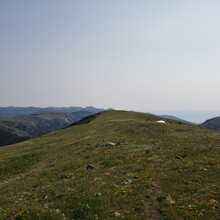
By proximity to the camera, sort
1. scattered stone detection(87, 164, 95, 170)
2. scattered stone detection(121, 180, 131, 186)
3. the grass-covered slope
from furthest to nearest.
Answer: scattered stone detection(87, 164, 95, 170) < scattered stone detection(121, 180, 131, 186) < the grass-covered slope

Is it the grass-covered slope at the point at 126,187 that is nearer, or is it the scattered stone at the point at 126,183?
the grass-covered slope at the point at 126,187

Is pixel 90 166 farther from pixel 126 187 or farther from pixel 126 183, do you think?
pixel 126 187

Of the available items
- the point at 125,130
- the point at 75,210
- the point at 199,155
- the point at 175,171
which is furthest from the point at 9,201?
the point at 125,130

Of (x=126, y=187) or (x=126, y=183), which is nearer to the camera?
(x=126, y=187)

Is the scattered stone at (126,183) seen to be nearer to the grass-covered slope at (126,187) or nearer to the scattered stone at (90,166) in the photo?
the grass-covered slope at (126,187)

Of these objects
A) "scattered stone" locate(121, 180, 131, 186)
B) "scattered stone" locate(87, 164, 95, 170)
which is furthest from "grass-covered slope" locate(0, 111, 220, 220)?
"scattered stone" locate(87, 164, 95, 170)

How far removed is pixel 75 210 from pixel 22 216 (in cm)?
318

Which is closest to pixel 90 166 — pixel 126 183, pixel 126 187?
pixel 126 183

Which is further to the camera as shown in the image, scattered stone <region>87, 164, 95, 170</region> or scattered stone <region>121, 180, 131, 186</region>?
scattered stone <region>87, 164, 95, 170</region>

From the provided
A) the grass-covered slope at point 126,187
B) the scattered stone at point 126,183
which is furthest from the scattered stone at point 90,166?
the scattered stone at point 126,183

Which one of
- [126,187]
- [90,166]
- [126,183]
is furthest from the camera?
[90,166]

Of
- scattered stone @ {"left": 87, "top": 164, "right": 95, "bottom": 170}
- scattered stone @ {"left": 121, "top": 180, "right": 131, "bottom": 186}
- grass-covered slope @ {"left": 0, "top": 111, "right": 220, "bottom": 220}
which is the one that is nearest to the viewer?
grass-covered slope @ {"left": 0, "top": 111, "right": 220, "bottom": 220}

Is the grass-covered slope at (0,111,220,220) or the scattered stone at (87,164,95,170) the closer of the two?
the grass-covered slope at (0,111,220,220)

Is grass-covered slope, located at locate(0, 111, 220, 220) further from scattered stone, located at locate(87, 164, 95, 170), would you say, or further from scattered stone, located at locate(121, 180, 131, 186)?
scattered stone, located at locate(87, 164, 95, 170)
